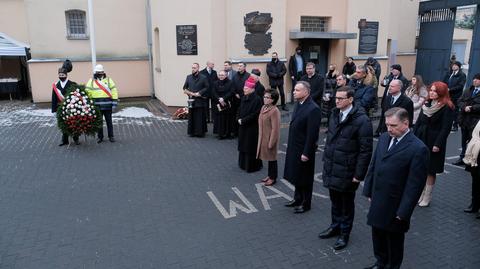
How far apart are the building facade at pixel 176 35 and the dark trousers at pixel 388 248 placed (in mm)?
10021

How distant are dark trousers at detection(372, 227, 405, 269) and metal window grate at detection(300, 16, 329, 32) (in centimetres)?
1185

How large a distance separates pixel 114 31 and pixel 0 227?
12622 mm

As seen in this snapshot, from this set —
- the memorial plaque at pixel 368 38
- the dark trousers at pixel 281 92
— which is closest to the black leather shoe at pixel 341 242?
the dark trousers at pixel 281 92

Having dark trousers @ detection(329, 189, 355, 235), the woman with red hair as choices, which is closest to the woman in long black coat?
the woman with red hair

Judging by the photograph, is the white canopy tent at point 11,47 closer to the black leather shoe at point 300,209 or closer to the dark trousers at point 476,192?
the black leather shoe at point 300,209

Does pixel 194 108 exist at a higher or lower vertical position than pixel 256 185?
higher

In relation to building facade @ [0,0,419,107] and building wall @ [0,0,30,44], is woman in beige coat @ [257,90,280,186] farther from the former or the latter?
building wall @ [0,0,30,44]

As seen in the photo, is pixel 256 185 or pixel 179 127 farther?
pixel 179 127

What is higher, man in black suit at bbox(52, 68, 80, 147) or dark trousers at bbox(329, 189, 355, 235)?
man in black suit at bbox(52, 68, 80, 147)

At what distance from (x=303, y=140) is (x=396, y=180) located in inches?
78.0

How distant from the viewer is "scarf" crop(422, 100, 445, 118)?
571 cm

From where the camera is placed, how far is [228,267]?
14.9 ft

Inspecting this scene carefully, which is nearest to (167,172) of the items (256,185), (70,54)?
(256,185)

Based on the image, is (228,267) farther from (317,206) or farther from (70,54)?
(70,54)
